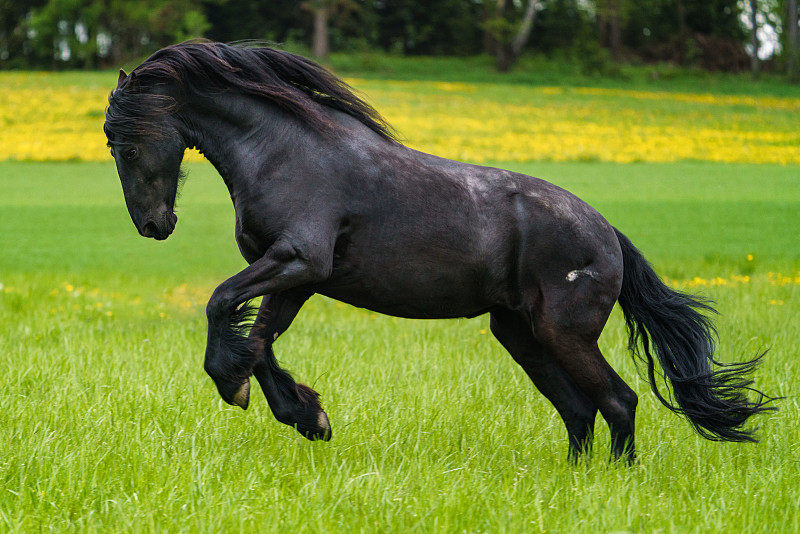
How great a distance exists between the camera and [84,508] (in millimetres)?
3365

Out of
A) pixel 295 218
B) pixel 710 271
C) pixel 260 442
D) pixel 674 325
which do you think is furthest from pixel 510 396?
pixel 710 271

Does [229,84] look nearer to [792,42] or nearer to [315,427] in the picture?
[315,427]

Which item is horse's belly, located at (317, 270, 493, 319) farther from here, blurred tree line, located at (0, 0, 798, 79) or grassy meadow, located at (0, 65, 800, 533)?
blurred tree line, located at (0, 0, 798, 79)

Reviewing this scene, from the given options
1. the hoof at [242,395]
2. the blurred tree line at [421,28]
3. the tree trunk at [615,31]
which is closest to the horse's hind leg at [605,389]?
the hoof at [242,395]

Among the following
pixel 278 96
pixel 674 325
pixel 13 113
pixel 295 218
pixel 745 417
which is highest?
pixel 278 96

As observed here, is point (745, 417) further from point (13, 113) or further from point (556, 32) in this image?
point (556, 32)

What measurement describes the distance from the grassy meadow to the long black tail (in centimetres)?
23

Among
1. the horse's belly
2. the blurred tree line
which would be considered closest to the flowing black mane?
the horse's belly

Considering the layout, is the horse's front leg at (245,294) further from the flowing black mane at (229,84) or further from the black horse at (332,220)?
the flowing black mane at (229,84)

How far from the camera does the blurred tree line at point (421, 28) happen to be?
1697 inches

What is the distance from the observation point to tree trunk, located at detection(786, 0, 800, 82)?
36594 millimetres

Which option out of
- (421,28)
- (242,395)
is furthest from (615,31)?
(242,395)

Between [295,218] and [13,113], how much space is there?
25.7 meters

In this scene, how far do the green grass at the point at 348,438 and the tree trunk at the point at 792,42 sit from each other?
30.4m
